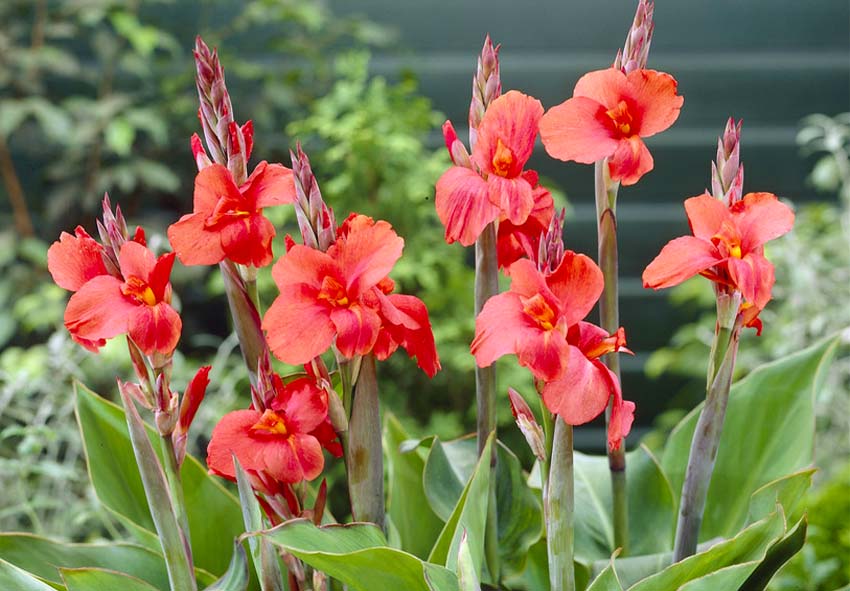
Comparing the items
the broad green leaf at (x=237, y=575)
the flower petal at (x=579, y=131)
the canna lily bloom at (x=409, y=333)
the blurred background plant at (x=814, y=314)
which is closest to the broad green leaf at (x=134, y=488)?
the broad green leaf at (x=237, y=575)

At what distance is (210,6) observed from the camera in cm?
238

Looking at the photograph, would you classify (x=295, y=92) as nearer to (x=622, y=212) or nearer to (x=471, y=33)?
(x=471, y=33)

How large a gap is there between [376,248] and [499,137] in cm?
9

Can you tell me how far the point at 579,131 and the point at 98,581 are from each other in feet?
1.19

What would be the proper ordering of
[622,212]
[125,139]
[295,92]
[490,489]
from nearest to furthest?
A: [490,489] < [125,139] < [295,92] < [622,212]

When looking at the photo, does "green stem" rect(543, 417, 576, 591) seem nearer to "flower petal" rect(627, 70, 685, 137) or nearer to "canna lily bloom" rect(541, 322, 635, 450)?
"canna lily bloom" rect(541, 322, 635, 450)

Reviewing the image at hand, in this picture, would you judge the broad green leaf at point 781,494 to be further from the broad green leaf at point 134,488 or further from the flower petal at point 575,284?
the broad green leaf at point 134,488

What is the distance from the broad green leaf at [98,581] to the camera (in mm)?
520

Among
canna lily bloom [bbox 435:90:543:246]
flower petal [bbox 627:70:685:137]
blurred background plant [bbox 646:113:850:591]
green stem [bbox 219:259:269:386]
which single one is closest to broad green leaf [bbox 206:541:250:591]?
green stem [bbox 219:259:269:386]

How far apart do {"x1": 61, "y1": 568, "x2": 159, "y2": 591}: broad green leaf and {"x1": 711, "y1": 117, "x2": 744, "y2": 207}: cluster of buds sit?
394 mm

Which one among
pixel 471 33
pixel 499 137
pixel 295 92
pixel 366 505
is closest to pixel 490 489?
pixel 366 505

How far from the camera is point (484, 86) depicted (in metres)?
0.51

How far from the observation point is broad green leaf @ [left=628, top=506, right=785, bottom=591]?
51 cm

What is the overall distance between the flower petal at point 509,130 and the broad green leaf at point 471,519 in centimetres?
16
